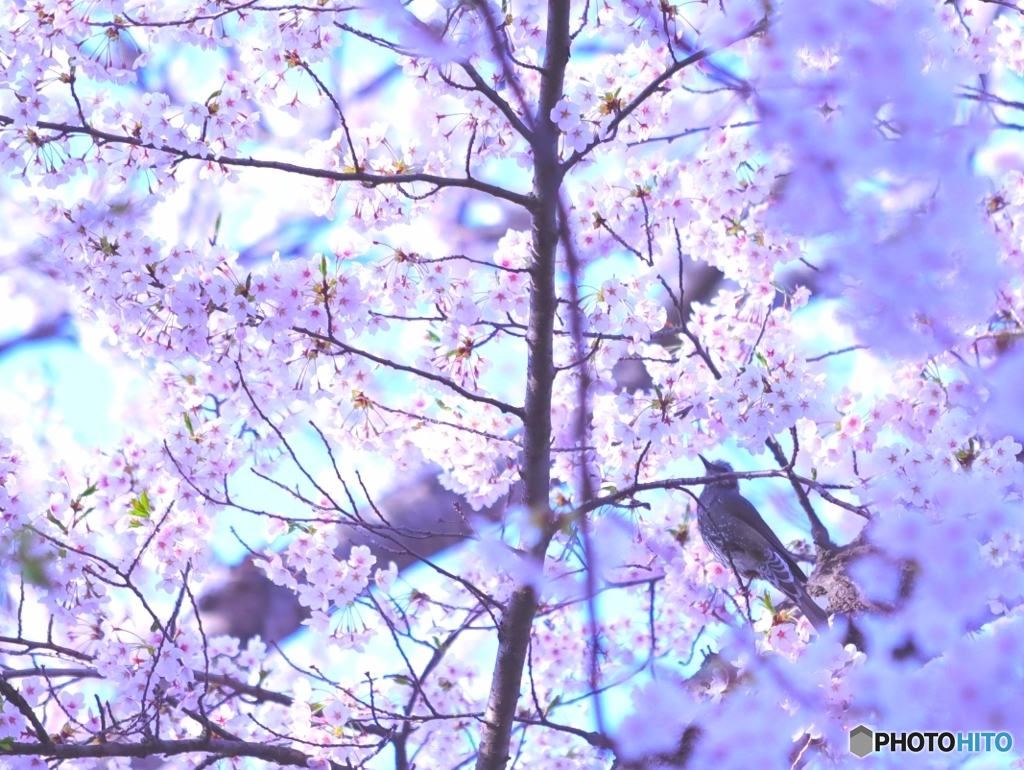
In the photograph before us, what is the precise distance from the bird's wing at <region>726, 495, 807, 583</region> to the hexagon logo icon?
4.45 feet

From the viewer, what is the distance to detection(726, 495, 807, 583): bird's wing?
4.04 meters

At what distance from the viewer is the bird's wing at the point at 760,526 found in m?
4.04

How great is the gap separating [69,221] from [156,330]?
0.39m

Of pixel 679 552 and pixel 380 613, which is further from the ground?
pixel 679 552

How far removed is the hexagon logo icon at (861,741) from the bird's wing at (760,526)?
4.45ft

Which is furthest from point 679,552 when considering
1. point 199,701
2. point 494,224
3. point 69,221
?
point 494,224

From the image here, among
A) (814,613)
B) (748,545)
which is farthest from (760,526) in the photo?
(814,613)

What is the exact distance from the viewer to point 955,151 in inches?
58.4

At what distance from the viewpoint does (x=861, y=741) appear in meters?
2.61

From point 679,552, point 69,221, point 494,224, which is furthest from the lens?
point 494,224

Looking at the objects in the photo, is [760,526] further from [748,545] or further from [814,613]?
[814,613]

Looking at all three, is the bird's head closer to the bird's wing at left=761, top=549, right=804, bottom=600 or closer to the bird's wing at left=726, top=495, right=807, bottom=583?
the bird's wing at left=726, top=495, right=807, bottom=583

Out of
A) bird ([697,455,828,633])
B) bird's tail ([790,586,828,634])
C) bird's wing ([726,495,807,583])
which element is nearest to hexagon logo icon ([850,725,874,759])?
bird's tail ([790,586,828,634])

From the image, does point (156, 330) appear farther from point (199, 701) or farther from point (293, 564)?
point (199, 701)
